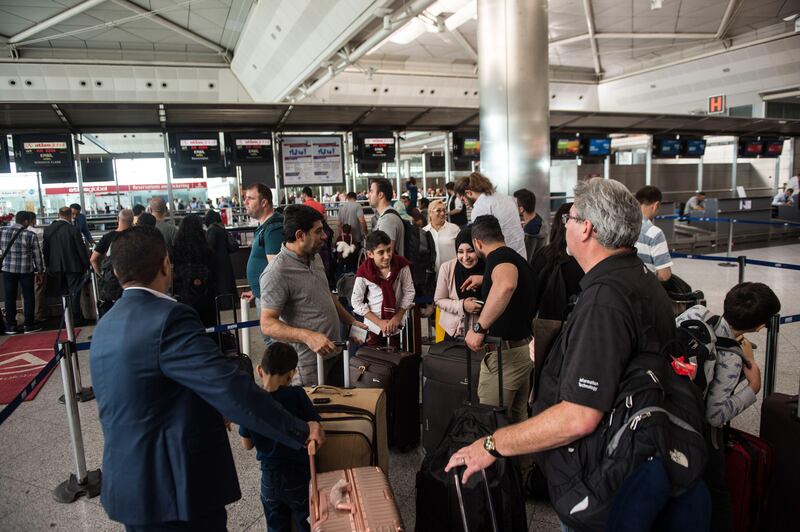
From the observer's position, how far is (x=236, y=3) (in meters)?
14.9

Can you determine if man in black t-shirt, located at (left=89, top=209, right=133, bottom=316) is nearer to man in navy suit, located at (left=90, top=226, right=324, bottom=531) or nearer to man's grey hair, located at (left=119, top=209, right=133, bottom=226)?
man's grey hair, located at (left=119, top=209, right=133, bottom=226)

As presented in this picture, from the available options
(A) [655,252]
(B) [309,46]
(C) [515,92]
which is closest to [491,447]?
(A) [655,252]

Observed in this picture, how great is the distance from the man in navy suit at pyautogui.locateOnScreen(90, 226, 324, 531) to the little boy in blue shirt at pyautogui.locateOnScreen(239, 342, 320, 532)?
42 cm

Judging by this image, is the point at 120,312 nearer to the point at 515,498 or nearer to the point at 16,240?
the point at 515,498

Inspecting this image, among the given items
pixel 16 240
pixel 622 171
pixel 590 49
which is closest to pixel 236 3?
pixel 16 240

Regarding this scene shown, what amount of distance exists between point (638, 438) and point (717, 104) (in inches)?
945

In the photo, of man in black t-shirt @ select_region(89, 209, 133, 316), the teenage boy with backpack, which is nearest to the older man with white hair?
the teenage boy with backpack

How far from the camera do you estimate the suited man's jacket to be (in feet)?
5.21

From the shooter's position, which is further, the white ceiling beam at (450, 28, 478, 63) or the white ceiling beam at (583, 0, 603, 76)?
the white ceiling beam at (450, 28, 478, 63)

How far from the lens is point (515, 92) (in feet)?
21.7

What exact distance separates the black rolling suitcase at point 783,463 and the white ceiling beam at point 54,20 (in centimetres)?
1728

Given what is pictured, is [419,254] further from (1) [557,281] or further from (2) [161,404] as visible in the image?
(2) [161,404]

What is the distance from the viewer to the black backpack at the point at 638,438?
1.40 metres

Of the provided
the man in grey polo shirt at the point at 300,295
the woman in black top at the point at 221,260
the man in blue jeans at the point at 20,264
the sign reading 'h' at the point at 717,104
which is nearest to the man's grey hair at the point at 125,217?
the man in blue jeans at the point at 20,264
